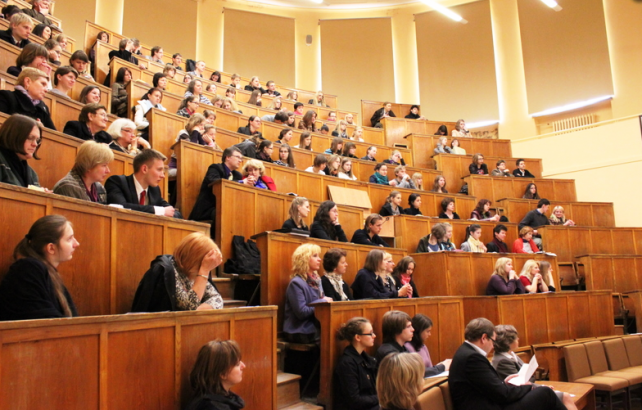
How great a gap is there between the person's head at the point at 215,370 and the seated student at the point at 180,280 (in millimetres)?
217

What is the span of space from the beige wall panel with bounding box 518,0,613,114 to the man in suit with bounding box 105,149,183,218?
7.77 meters

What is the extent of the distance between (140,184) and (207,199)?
0.94m

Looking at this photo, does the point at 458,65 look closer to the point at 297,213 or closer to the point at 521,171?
the point at 521,171

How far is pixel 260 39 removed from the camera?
9.76 metres

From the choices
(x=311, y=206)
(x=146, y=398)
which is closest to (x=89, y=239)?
Answer: (x=146, y=398)

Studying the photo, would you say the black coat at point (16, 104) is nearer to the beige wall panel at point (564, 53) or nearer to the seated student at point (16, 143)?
the seated student at point (16, 143)

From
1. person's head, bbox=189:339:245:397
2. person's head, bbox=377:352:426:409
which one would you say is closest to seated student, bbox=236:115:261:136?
person's head, bbox=377:352:426:409

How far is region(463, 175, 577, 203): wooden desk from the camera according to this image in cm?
652

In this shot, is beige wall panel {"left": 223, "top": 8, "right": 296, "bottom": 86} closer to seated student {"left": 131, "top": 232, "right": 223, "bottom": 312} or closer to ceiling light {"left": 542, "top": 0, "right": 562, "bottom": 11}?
ceiling light {"left": 542, "top": 0, "right": 562, "bottom": 11}

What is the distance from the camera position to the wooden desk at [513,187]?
257 inches

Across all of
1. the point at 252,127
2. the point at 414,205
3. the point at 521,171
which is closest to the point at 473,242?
the point at 414,205

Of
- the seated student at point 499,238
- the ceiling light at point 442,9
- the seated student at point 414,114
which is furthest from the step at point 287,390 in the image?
the ceiling light at point 442,9

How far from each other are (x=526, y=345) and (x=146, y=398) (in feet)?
10.00

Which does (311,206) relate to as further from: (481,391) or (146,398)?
(146,398)
